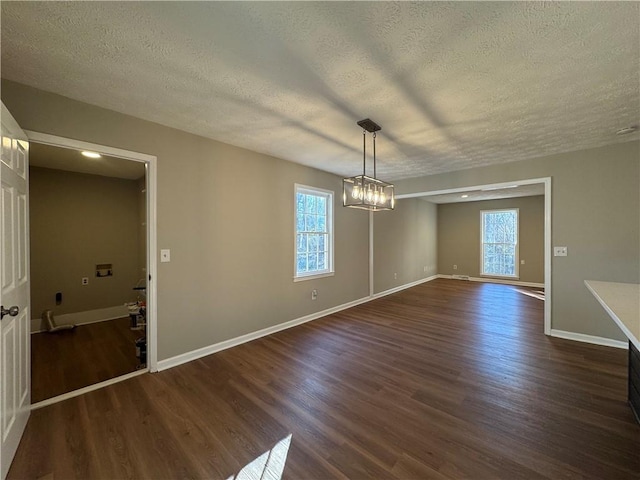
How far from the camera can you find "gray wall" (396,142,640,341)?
3213 mm

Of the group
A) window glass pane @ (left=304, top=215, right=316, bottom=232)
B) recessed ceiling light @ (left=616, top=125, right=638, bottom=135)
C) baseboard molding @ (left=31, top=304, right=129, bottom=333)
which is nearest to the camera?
recessed ceiling light @ (left=616, top=125, right=638, bottom=135)

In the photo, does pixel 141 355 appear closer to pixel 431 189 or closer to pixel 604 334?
pixel 431 189

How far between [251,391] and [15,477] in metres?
1.41

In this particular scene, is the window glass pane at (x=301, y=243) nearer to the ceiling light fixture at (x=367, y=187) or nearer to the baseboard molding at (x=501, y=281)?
the ceiling light fixture at (x=367, y=187)

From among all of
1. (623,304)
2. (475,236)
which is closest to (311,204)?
(623,304)

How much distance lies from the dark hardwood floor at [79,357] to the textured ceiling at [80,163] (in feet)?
7.78

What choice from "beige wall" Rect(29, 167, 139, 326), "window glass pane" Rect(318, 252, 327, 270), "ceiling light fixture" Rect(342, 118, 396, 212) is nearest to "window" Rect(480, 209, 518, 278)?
"window glass pane" Rect(318, 252, 327, 270)

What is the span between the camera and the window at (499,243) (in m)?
7.64

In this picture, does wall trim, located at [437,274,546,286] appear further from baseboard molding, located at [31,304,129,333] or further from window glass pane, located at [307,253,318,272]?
baseboard molding, located at [31,304,129,333]

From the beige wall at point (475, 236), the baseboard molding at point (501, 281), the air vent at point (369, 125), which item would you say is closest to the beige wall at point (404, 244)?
the beige wall at point (475, 236)

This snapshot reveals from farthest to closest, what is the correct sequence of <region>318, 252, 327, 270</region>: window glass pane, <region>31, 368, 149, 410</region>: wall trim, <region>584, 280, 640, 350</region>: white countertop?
<region>318, 252, 327, 270</region>: window glass pane < <region>31, 368, 149, 410</region>: wall trim < <region>584, 280, 640, 350</region>: white countertop

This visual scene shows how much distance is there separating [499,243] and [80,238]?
10.1 meters

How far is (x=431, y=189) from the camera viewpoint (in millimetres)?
4824

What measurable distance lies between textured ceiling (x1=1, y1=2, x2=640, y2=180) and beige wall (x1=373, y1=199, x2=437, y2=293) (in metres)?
3.43
